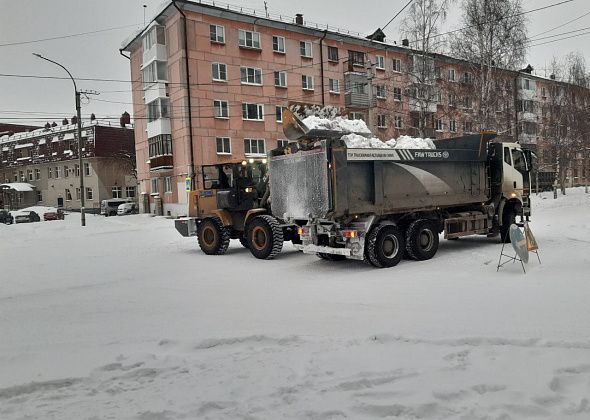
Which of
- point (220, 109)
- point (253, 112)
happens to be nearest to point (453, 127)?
point (253, 112)

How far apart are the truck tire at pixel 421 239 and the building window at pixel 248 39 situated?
27.0 m

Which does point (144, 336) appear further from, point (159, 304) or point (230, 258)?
point (230, 258)

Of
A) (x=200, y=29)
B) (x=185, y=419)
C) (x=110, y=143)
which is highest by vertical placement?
(x=200, y=29)

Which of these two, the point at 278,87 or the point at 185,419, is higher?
the point at 278,87

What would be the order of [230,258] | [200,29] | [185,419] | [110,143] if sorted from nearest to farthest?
[185,419] < [230,258] < [200,29] < [110,143]

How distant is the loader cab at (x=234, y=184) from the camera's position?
13.0 m

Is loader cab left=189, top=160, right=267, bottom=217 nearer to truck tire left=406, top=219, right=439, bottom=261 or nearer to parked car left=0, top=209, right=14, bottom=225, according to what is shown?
truck tire left=406, top=219, right=439, bottom=261

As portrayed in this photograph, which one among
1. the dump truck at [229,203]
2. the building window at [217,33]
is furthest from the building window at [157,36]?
the dump truck at [229,203]

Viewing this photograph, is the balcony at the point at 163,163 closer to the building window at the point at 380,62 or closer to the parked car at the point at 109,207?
the parked car at the point at 109,207

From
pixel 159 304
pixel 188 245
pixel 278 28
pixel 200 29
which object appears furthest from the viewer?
pixel 278 28

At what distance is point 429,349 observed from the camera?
15.4ft

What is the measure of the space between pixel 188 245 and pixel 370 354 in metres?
12.0

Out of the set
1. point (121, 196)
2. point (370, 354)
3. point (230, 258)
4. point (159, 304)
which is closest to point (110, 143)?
point (121, 196)

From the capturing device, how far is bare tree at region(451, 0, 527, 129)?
82.7 feet
